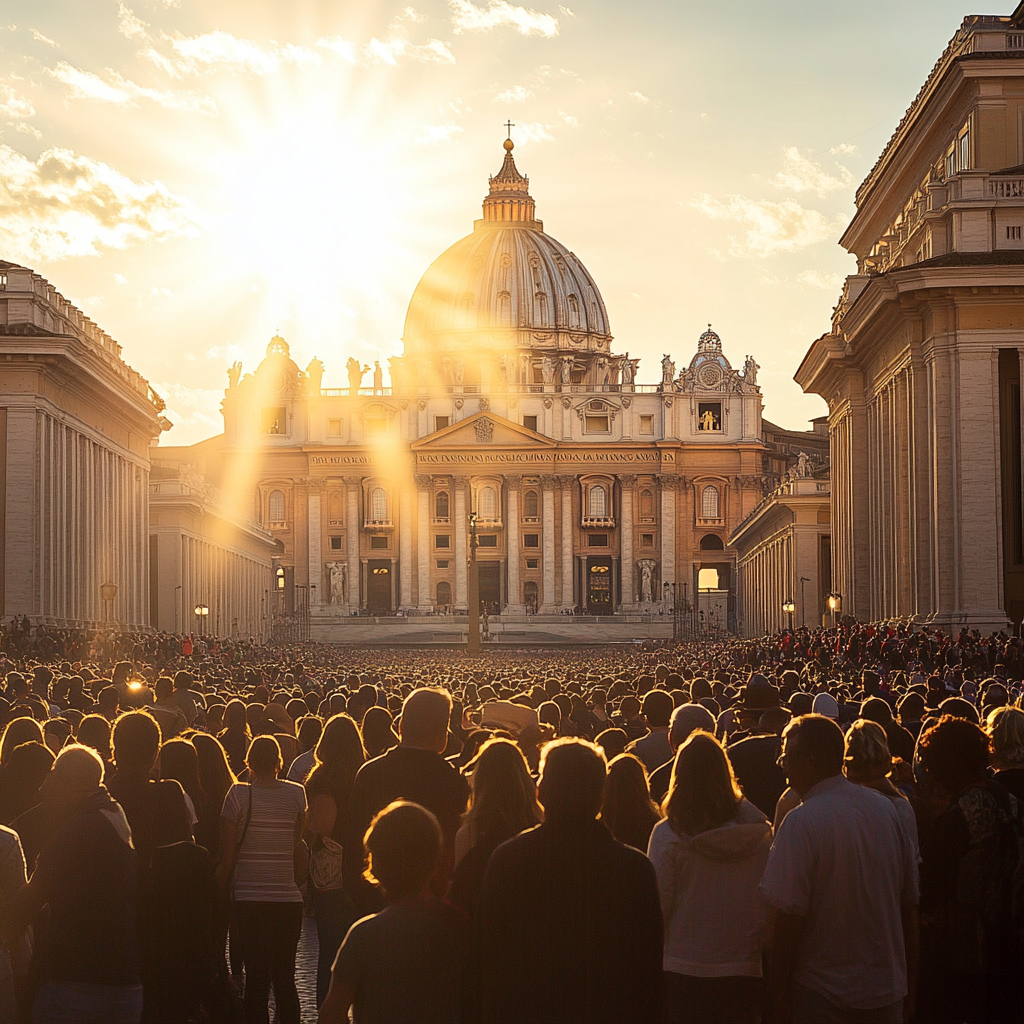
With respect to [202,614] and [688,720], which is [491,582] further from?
[688,720]

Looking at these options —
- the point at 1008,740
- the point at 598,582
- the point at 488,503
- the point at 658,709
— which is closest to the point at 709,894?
the point at 1008,740

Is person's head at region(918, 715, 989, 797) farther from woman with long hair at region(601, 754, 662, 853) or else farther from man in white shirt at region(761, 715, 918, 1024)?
woman with long hair at region(601, 754, 662, 853)

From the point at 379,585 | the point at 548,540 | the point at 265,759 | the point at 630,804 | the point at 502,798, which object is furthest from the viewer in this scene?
the point at 379,585

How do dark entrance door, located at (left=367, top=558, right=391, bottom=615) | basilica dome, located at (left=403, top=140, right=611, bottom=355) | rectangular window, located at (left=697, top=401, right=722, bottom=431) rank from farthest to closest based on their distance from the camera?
basilica dome, located at (left=403, top=140, right=611, bottom=355)
dark entrance door, located at (left=367, top=558, right=391, bottom=615)
rectangular window, located at (left=697, top=401, right=722, bottom=431)

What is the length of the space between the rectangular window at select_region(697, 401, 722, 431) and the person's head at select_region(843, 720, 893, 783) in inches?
5060

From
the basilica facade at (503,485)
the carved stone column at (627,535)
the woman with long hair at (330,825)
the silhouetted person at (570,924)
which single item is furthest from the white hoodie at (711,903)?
the carved stone column at (627,535)

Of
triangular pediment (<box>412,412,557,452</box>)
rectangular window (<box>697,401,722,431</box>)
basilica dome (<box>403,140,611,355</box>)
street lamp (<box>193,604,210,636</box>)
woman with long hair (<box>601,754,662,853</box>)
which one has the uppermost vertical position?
basilica dome (<box>403,140,611,355</box>)

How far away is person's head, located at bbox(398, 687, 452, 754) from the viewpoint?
957 cm

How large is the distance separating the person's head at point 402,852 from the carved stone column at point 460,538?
127701mm

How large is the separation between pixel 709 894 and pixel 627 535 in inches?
5057

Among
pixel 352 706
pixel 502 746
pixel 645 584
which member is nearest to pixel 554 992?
pixel 502 746

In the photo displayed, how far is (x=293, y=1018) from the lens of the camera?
10703 mm

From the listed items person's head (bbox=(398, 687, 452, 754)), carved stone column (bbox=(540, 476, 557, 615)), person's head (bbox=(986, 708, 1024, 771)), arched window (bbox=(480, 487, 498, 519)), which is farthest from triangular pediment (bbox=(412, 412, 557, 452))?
person's head (bbox=(398, 687, 452, 754))

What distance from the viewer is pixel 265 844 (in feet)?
35.1
